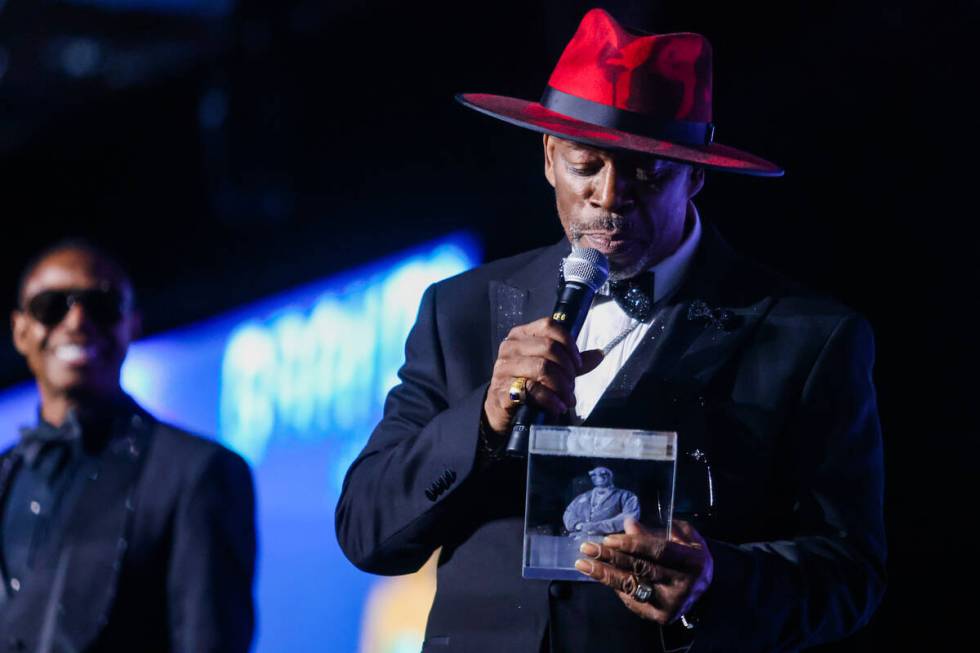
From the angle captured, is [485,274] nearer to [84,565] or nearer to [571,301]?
[571,301]

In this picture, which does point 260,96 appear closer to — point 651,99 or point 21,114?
point 21,114

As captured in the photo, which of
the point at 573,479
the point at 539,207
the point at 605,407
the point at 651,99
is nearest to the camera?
the point at 573,479

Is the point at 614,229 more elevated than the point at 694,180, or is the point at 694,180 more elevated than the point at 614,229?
the point at 694,180

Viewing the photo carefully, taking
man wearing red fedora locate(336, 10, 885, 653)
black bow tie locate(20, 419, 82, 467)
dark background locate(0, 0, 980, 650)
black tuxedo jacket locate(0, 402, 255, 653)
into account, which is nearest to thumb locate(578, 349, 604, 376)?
man wearing red fedora locate(336, 10, 885, 653)

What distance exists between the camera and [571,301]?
1866 millimetres

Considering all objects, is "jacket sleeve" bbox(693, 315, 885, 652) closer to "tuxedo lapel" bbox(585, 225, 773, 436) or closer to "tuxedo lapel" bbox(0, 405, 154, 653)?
"tuxedo lapel" bbox(585, 225, 773, 436)

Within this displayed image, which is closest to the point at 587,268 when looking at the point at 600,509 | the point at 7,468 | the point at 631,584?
the point at 600,509

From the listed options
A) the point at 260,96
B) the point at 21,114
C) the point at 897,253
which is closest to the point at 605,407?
the point at 897,253

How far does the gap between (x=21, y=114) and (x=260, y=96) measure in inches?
27.1

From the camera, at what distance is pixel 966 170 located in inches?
130

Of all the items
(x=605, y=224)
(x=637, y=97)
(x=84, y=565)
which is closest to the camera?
(x=605, y=224)

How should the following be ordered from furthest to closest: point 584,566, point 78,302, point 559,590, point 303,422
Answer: point 303,422 < point 78,302 < point 559,590 < point 584,566

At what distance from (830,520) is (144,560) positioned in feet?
4.05

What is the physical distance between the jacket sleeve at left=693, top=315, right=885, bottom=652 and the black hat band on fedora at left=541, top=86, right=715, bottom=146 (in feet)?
1.30
